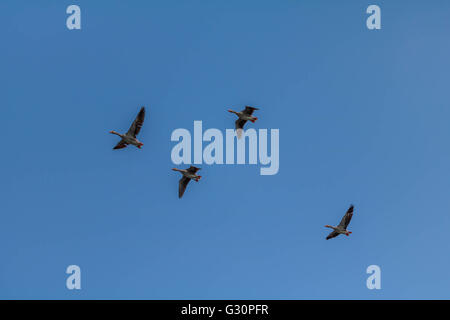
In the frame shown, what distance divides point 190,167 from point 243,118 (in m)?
4.83

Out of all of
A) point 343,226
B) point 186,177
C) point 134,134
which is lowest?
point 343,226

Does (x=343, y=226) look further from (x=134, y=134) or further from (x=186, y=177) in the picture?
(x=134, y=134)

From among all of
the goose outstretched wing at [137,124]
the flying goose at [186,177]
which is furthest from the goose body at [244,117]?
the goose outstretched wing at [137,124]

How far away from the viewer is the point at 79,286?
1656 inches

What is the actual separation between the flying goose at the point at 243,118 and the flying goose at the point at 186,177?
3.90m

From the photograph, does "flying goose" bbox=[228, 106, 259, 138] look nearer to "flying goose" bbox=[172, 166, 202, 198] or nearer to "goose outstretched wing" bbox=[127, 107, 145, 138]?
"flying goose" bbox=[172, 166, 202, 198]

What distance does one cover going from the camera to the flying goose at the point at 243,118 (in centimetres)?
4147

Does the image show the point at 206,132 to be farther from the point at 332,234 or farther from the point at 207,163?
the point at 332,234

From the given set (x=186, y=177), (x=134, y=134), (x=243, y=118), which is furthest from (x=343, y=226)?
(x=134, y=134)

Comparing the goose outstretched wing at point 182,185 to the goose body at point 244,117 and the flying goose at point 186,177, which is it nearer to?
the flying goose at point 186,177

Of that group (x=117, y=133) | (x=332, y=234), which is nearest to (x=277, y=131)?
(x=332, y=234)

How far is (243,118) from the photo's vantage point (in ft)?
138
